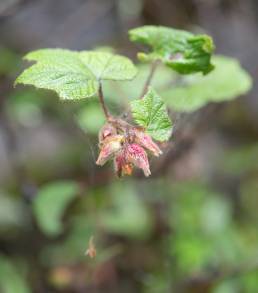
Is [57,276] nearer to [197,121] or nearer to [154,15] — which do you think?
[197,121]

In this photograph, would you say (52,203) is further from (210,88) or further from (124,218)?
(210,88)

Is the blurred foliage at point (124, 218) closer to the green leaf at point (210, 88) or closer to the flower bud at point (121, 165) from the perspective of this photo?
the green leaf at point (210, 88)

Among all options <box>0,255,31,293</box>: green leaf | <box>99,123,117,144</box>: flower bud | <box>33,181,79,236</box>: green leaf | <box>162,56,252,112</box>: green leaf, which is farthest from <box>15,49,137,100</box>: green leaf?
<box>0,255,31,293</box>: green leaf

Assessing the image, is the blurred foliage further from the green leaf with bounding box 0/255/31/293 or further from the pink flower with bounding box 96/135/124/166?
the pink flower with bounding box 96/135/124/166

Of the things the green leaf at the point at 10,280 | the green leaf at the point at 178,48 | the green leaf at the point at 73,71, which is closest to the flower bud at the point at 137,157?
the green leaf at the point at 73,71

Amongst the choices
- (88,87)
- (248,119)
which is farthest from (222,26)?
(88,87)

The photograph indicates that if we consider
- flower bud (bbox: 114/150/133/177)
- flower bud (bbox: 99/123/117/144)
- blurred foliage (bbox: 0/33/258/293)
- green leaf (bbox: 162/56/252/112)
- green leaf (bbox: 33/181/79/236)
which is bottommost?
blurred foliage (bbox: 0/33/258/293)
